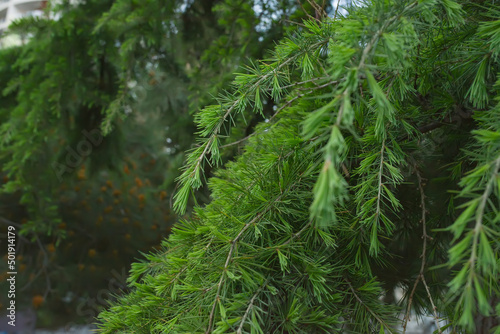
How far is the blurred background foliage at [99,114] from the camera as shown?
49.8 inches

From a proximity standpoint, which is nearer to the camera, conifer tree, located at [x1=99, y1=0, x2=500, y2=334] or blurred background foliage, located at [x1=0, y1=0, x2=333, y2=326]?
conifer tree, located at [x1=99, y1=0, x2=500, y2=334]

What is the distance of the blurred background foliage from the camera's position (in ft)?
4.15

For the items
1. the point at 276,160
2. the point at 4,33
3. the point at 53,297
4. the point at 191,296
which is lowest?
the point at 53,297

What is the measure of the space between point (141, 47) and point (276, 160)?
1.23m

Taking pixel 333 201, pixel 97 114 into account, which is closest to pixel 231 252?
pixel 333 201

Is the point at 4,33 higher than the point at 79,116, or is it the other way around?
the point at 4,33

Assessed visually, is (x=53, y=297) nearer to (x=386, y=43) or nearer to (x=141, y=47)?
(x=141, y=47)

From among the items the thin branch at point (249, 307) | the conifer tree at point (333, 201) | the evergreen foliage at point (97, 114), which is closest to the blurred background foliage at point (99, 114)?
the evergreen foliage at point (97, 114)

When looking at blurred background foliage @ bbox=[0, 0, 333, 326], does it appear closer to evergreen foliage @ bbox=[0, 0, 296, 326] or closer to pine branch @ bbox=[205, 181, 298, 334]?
evergreen foliage @ bbox=[0, 0, 296, 326]

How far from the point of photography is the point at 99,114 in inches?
68.2

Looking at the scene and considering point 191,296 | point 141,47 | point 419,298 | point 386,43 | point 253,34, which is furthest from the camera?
point 141,47

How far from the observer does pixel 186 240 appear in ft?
1.68

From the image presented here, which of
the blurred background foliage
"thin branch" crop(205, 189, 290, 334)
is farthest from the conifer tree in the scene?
the blurred background foliage

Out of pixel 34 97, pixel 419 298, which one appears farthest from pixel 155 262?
pixel 34 97
